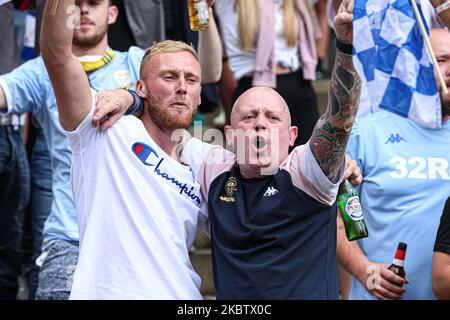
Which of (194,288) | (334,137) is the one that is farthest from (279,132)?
(194,288)

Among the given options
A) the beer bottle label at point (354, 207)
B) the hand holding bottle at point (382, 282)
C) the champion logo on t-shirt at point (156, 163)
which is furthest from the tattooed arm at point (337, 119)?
the hand holding bottle at point (382, 282)

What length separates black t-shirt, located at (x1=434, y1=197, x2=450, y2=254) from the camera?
5.05 meters

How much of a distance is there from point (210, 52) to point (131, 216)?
146cm

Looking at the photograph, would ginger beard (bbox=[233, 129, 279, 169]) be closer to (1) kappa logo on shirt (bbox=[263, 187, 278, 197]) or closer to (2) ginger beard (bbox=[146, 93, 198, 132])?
(1) kappa logo on shirt (bbox=[263, 187, 278, 197])

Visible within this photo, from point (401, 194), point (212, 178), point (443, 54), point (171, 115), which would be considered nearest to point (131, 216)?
point (212, 178)

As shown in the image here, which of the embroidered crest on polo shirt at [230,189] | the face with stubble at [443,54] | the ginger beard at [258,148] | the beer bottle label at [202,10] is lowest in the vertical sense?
the embroidered crest on polo shirt at [230,189]

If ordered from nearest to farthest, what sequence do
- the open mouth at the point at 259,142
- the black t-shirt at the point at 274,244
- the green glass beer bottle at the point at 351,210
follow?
the black t-shirt at the point at 274,244 → the open mouth at the point at 259,142 → the green glass beer bottle at the point at 351,210

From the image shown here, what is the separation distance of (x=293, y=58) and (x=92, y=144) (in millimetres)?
2955

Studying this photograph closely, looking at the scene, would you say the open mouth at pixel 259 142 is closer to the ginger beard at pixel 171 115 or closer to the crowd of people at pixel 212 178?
the crowd of people at pixel 212 178

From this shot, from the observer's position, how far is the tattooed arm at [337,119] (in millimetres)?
4223

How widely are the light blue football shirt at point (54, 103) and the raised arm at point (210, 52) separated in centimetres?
45

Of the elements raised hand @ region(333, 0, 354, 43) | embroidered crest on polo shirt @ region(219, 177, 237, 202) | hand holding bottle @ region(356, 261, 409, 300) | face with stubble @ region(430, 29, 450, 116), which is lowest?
hand holding bottle @ region(356, 261, 409, 300)

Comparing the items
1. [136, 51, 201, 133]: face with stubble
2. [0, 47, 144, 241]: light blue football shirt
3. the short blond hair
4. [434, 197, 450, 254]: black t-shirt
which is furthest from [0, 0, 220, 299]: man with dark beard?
[434, 197, 450, 254]: black t-shirt

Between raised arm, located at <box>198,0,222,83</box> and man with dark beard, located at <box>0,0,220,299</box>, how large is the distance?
0.06ft
